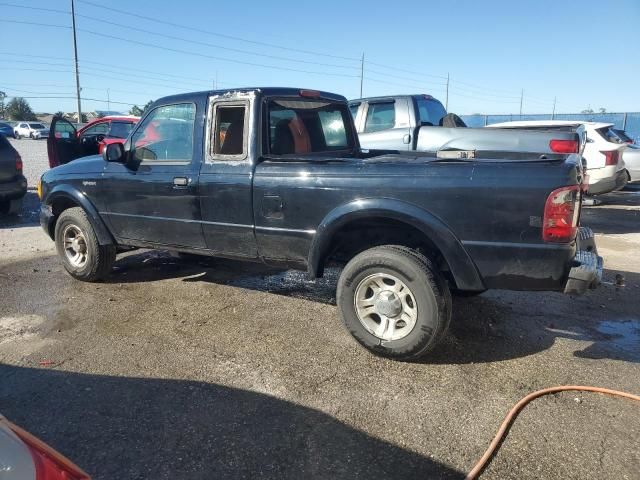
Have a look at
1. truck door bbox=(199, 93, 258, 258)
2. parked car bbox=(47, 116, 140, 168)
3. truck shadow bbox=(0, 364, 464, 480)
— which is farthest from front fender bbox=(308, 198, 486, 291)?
parked car bbox=(47, 116, 140, 168)

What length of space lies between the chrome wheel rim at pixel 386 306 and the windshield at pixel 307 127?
4.81 ft

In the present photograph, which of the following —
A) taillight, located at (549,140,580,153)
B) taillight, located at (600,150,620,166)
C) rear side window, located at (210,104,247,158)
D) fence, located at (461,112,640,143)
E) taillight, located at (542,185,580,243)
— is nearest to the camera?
taillight, located at (542,185,580,243)

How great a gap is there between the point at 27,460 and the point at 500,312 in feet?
13.5

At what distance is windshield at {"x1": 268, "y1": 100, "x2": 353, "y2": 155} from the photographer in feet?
14.4

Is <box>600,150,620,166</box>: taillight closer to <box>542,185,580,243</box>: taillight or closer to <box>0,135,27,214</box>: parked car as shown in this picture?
<box>542,185,580,243</box>: taillight

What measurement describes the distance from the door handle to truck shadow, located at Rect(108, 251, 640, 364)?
1.38 metres

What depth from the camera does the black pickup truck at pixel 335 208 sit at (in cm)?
322

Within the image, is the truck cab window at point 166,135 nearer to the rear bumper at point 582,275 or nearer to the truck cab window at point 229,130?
the truck cab window at point 229,130

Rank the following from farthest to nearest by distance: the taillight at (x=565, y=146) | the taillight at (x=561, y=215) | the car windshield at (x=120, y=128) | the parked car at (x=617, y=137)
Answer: the car windshield at (x=120, y=128) → the parked car at (x=617, y=137) → the taillight at (x=565, y=146) → the taillight at (x=561, y=215)

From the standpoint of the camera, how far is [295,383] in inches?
131

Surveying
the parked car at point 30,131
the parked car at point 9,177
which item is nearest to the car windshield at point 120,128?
the parked car at point 9,177

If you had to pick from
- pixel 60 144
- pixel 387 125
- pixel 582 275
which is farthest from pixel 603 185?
pixel 60 144

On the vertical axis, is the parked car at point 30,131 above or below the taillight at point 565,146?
above

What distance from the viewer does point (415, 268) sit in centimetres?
347
